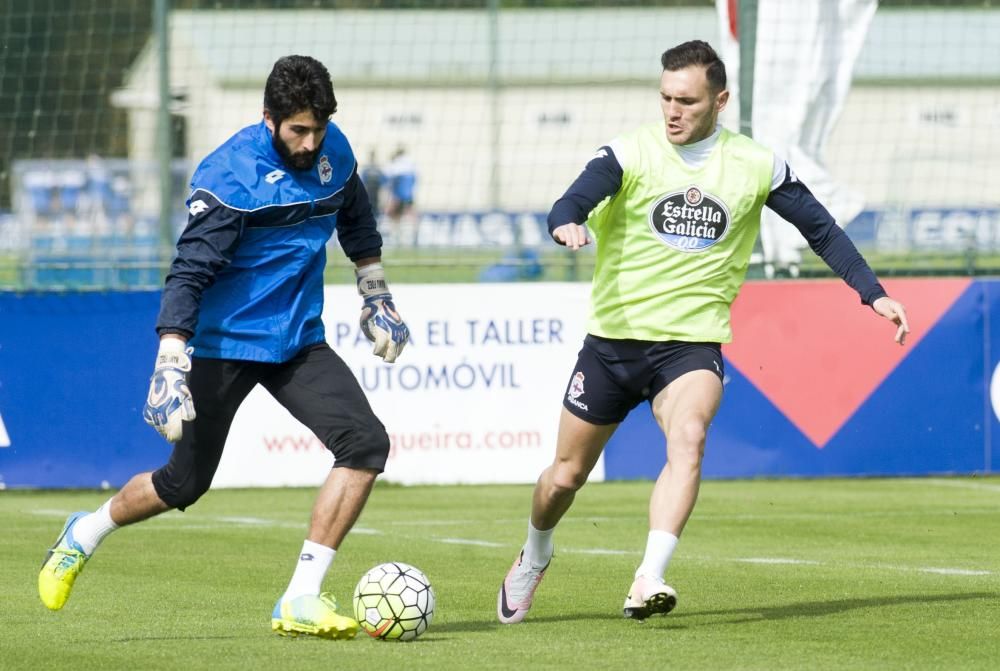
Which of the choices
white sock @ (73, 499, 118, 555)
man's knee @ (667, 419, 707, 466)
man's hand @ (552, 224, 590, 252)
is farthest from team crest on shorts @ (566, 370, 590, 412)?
white sock @ (73, 499, 118, 555)

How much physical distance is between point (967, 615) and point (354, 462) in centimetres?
248

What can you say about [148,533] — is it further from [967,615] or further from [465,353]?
[967,615]

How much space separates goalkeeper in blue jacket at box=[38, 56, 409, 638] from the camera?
6.77 m

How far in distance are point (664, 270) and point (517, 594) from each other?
141 cm

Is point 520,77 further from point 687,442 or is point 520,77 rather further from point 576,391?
point 687,442

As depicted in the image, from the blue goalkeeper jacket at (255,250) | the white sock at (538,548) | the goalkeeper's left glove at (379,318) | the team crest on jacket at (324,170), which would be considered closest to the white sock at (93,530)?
the blue goalkeeper jacket at (255,250)

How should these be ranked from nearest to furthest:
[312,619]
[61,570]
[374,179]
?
[312,619] < [61,570] < [374,179]

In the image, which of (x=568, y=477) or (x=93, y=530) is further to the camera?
(x=568, y=477)

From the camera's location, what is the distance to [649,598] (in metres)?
6.74

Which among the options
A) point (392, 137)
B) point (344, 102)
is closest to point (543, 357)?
point (344, 102)

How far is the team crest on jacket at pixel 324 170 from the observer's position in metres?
7.04

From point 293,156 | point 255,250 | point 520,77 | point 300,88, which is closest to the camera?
point 300,88

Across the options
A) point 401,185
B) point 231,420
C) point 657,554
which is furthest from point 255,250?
point 401,185

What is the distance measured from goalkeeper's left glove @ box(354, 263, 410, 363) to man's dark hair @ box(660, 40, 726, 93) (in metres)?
1.44
